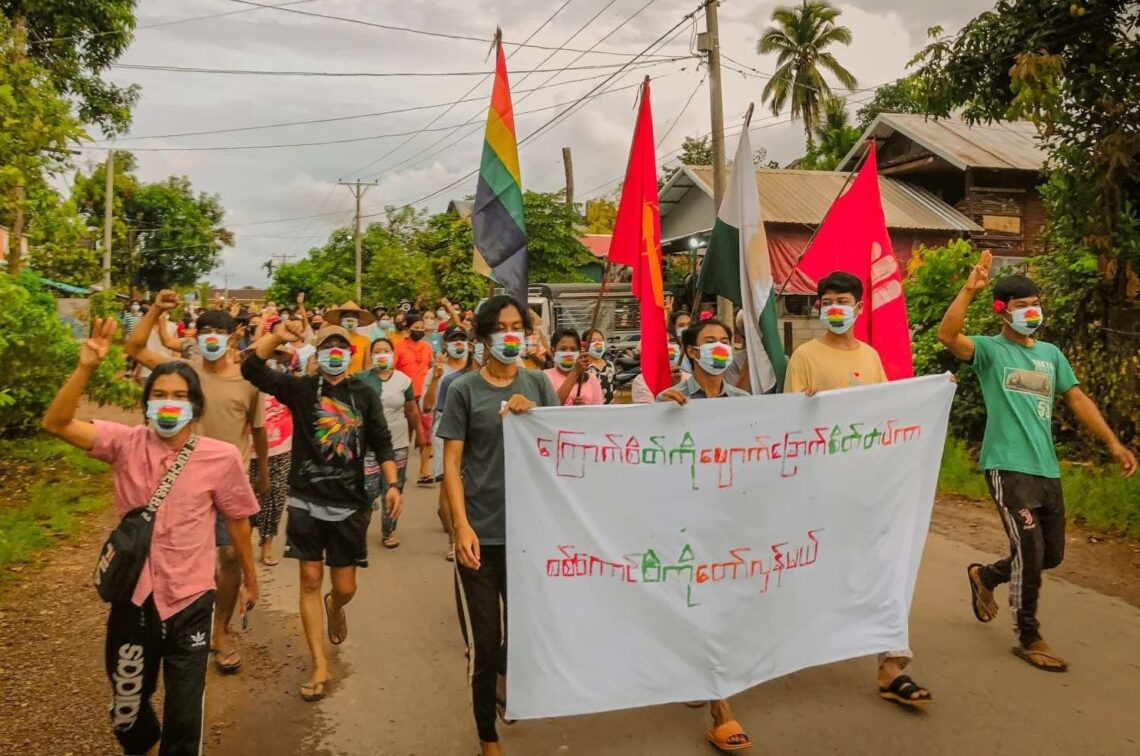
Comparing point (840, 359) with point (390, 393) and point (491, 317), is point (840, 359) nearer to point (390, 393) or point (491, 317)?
point (491, 317)

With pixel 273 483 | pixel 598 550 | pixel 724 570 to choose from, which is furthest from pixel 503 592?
pixel 273 483

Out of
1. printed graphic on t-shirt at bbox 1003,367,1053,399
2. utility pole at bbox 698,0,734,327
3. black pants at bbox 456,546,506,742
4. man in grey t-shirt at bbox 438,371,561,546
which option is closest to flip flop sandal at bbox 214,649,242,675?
black pants at bbox 456,546,506,742

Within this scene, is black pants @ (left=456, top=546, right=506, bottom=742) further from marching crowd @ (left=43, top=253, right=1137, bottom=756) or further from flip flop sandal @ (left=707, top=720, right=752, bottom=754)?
flip flop sandal @ (left=707, top=720, right=752, bottom=754)

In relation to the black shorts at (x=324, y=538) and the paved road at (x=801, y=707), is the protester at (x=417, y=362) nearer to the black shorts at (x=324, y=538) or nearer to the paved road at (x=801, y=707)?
the paved road at (x=801, y=707)

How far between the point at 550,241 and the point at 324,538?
21.5 m

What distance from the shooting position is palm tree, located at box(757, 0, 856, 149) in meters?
34.2

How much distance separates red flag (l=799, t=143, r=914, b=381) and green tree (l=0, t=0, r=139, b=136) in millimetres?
16838

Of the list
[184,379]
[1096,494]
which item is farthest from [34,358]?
[1096,494]

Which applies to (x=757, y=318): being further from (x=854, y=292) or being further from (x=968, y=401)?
(x=968, y=401)

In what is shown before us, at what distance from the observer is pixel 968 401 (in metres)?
9.83

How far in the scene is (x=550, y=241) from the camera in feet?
83.5

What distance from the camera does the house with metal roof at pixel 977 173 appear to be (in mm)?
20547

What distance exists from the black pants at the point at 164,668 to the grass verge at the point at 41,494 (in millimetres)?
4039

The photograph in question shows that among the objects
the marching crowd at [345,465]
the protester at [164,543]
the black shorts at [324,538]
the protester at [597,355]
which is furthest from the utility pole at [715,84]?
the protester at [164,543]
